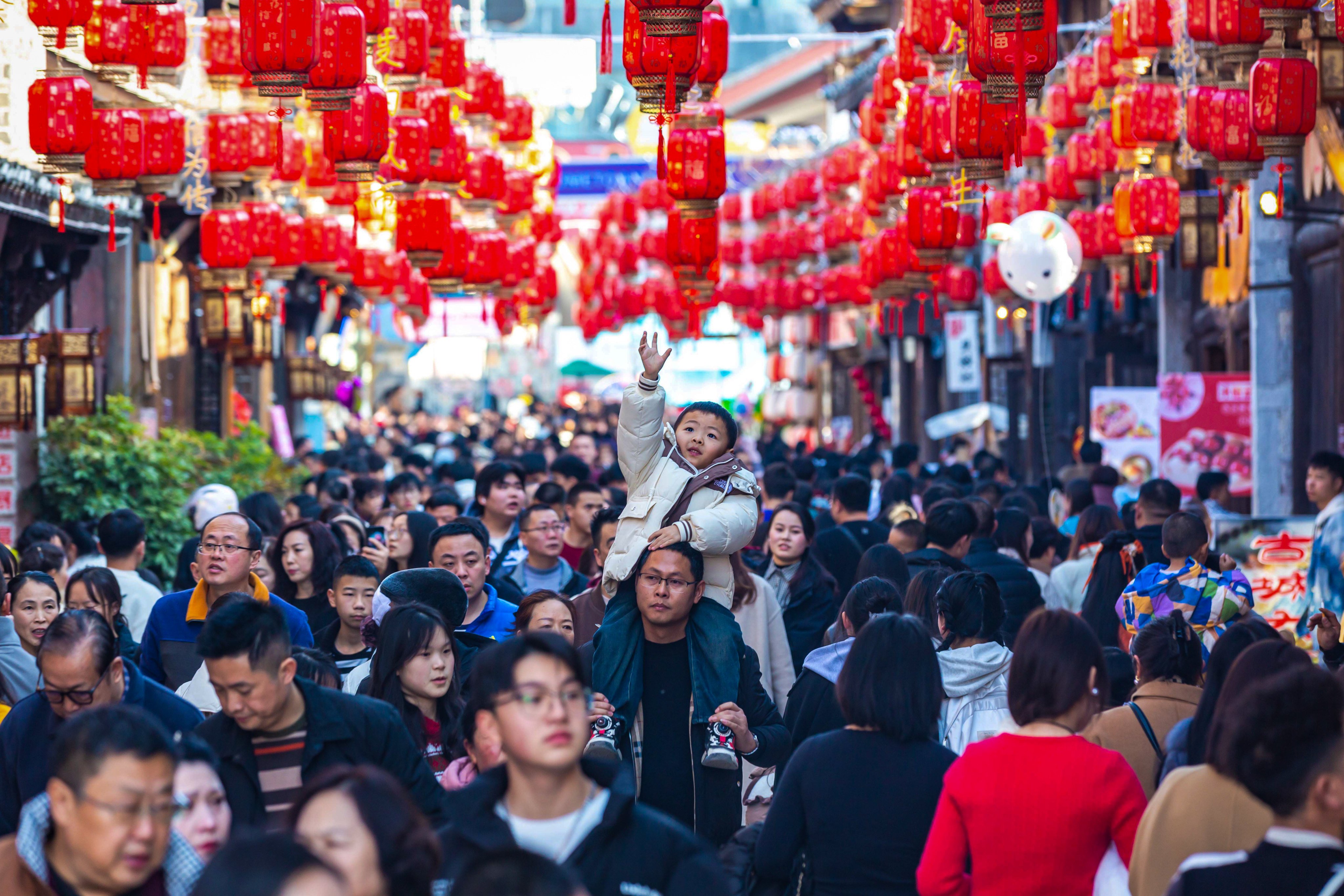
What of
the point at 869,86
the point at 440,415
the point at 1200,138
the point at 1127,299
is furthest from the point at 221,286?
the point at 440,415

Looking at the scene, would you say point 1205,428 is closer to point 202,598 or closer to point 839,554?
point 839,554

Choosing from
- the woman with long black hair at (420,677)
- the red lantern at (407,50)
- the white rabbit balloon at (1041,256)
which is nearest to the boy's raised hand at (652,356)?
the woman with long black hair at (420,677)

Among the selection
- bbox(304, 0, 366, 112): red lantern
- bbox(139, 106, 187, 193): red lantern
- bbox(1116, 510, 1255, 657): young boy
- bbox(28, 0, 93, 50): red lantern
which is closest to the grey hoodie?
bbox(304, 0, 366, 112): red lantern

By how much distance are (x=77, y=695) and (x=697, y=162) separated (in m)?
8.13

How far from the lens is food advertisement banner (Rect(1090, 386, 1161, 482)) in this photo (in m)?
14.3

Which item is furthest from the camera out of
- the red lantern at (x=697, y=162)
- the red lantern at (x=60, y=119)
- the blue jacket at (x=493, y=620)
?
the red lantern at (x=697, y=162)

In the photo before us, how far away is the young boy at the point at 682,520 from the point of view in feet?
18.2

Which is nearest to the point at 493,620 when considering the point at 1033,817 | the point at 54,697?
the point at 54,697

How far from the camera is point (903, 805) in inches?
169

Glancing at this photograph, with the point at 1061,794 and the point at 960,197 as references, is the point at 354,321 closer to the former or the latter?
the point at 960,197

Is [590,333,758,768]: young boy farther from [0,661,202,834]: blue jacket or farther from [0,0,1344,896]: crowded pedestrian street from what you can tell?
[0,661,202,834]: blue jacket

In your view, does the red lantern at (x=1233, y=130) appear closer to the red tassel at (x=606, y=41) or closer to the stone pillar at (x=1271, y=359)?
the red tassel at (x=606, y=41)

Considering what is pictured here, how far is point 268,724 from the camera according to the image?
4496mm

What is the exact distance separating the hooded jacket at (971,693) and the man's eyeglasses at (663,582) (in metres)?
0.93
